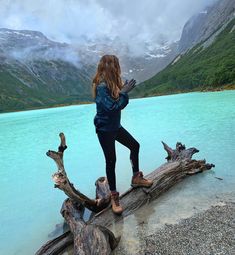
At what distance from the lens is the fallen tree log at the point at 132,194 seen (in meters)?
6.77

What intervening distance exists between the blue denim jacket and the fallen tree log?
3.81 feet

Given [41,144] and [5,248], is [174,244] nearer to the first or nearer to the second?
[5,248]

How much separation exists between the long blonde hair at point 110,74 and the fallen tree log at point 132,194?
68.3 inches

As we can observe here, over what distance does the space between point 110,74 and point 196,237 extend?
3532 millimetres

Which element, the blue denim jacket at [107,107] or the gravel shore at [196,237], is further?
the blue denim jacket at [107,107]

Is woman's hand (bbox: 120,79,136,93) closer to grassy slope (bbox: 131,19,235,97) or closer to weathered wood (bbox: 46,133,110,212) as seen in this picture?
weathered wood (bbox: 46,133,110,212)

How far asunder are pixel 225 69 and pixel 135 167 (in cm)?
9549

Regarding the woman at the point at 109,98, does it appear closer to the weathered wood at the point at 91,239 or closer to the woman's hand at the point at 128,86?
the woman's hand at the point at 128,86

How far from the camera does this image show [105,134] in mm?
6734

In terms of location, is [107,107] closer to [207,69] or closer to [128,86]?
[128,86]

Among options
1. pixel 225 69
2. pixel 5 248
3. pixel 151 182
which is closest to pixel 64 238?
pixel 5 248

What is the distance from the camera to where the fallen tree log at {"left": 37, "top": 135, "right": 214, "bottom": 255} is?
677 cm

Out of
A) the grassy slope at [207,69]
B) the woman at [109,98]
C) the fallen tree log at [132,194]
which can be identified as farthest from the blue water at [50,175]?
the grassy slope at [207,69]

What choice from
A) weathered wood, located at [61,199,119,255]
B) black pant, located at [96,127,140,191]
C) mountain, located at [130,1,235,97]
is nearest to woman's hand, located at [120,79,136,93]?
black pant, located at [96,127,140,191]
